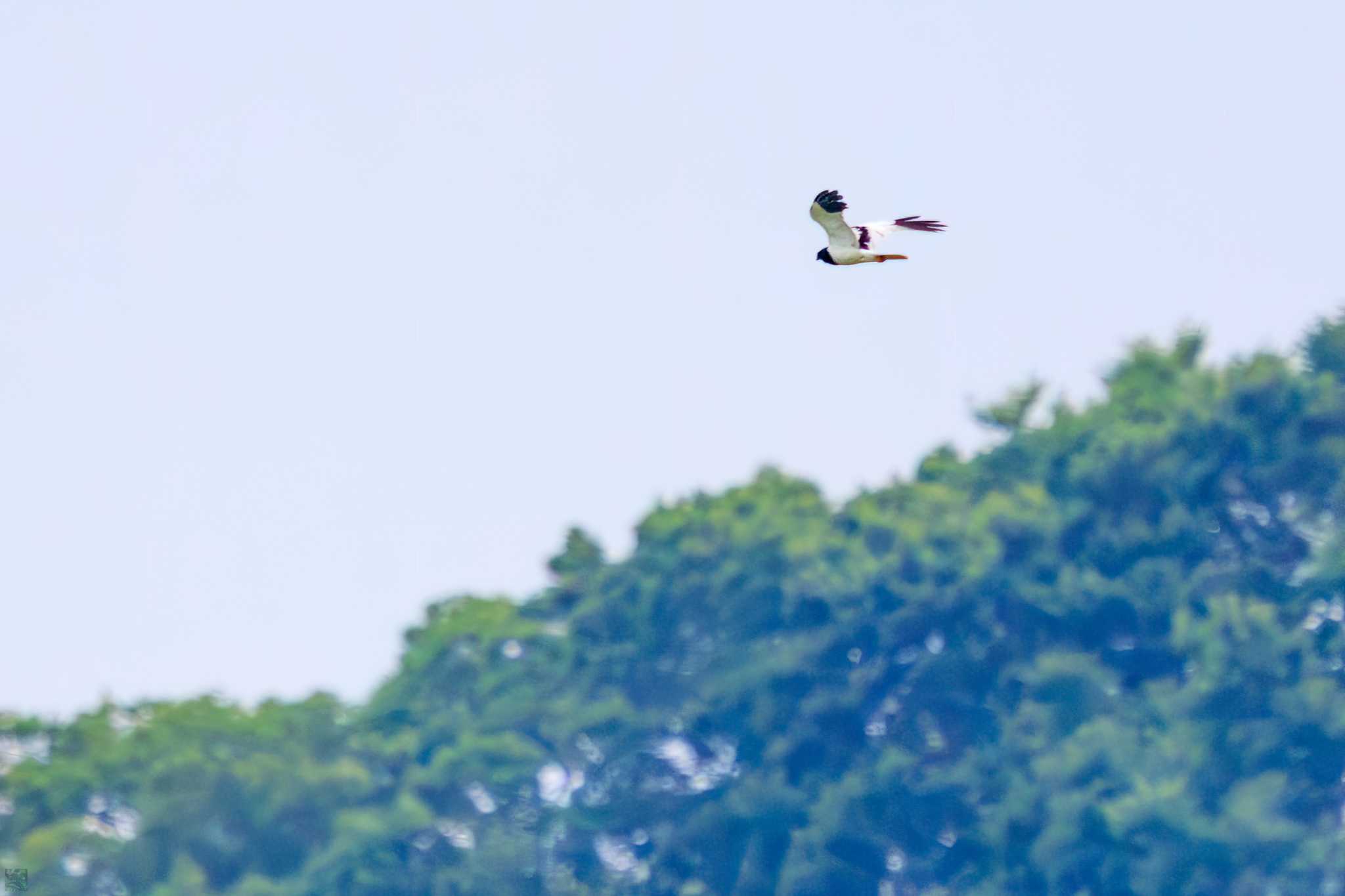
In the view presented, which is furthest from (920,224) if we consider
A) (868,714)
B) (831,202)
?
(868,714)

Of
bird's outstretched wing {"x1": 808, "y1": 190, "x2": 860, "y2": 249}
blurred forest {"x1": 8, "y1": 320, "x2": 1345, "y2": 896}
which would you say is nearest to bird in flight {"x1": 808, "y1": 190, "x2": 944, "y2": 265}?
bird's outstretched wing {"x1": 808, "y1": 190, "x2": 860, "y2": 249}

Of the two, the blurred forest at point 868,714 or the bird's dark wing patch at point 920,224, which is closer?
the bird's dark wing patch at point 920,224

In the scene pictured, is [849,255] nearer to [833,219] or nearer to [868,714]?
[833,219]

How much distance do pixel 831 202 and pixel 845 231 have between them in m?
0.50

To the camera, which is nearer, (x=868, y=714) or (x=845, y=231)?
(x=845, y=231)

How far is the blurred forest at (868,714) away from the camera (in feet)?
143

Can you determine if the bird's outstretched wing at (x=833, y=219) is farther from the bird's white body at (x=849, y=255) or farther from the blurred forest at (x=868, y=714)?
the blurred forest at (x=868, y=714)

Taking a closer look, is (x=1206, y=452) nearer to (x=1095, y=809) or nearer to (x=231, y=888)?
(x=1095, y=809)

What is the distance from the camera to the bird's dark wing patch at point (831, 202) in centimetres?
2342

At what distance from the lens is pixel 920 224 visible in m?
23.3

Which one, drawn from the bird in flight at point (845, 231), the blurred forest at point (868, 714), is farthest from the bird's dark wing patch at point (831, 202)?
the blurred forest at point (868, 714)

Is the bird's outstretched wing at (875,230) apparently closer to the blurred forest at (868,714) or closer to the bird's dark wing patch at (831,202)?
the bird's dark wing patch at (831,202)

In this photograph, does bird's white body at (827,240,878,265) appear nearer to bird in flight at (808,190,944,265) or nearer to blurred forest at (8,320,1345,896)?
bird in flight at (808,190,944,265)

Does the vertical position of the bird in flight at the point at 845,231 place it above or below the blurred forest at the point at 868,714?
below
